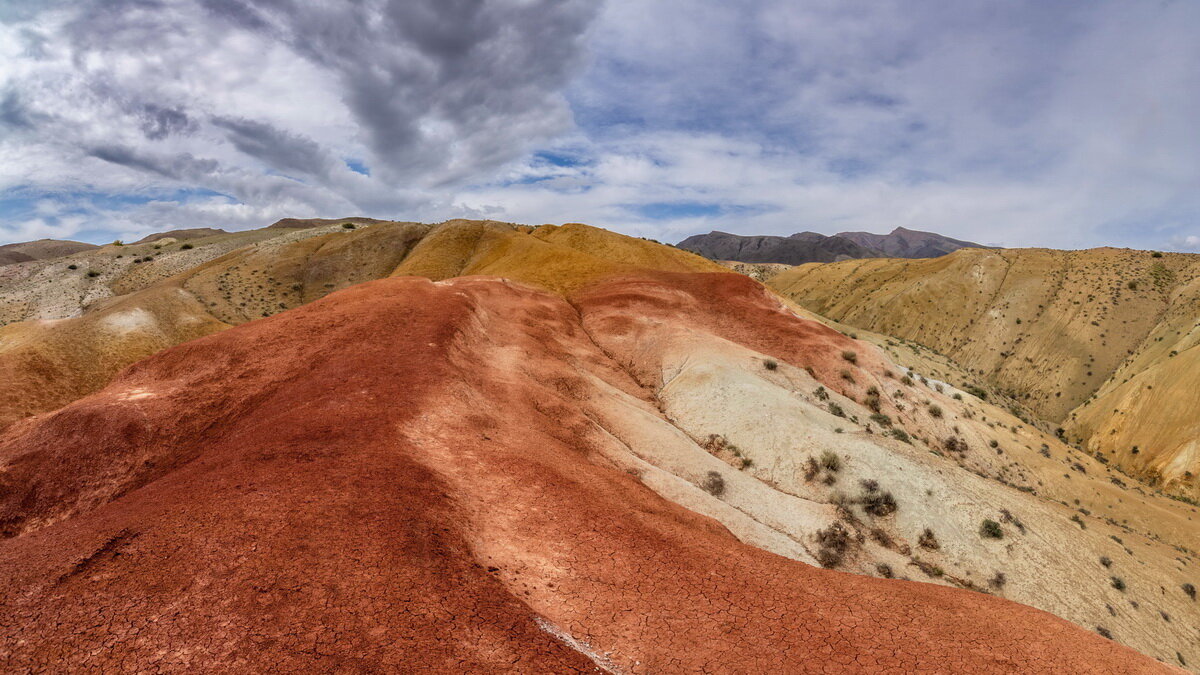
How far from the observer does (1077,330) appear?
64062mm

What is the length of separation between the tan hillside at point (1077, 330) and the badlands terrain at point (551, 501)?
1.47m

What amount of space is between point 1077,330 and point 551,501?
Answer: 8336 centimetres

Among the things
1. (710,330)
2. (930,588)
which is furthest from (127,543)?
(710,330)

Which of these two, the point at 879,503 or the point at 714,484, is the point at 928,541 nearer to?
the point at 879,503

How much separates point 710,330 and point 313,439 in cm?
2881

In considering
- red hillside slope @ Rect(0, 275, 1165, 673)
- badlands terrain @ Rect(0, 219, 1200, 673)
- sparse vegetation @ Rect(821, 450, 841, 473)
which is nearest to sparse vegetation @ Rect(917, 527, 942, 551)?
badlands terrain @ Rect(0, 219, 1200, 673)

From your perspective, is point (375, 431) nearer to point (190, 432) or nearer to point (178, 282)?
point (190, 432)

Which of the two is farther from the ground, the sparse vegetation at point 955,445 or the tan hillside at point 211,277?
the tan hillside at point 211,277

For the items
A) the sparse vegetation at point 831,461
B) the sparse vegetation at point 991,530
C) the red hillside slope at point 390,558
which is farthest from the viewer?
the sparse vegetation at point 831,461

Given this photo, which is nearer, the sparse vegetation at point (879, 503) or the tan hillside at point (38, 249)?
the sparse vegetation at point (879, 503)

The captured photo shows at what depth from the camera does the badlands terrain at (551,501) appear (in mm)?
7312

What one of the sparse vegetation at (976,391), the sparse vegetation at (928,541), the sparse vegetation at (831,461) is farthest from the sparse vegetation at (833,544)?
the sparse vegetation at (976,391)

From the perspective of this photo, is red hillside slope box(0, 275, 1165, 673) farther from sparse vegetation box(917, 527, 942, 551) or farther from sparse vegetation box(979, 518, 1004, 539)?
sparse vegetation box(979, 518, 1004, 539)

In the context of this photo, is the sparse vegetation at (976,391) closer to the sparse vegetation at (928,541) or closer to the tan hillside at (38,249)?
the sparse vegetation at (928,541)
